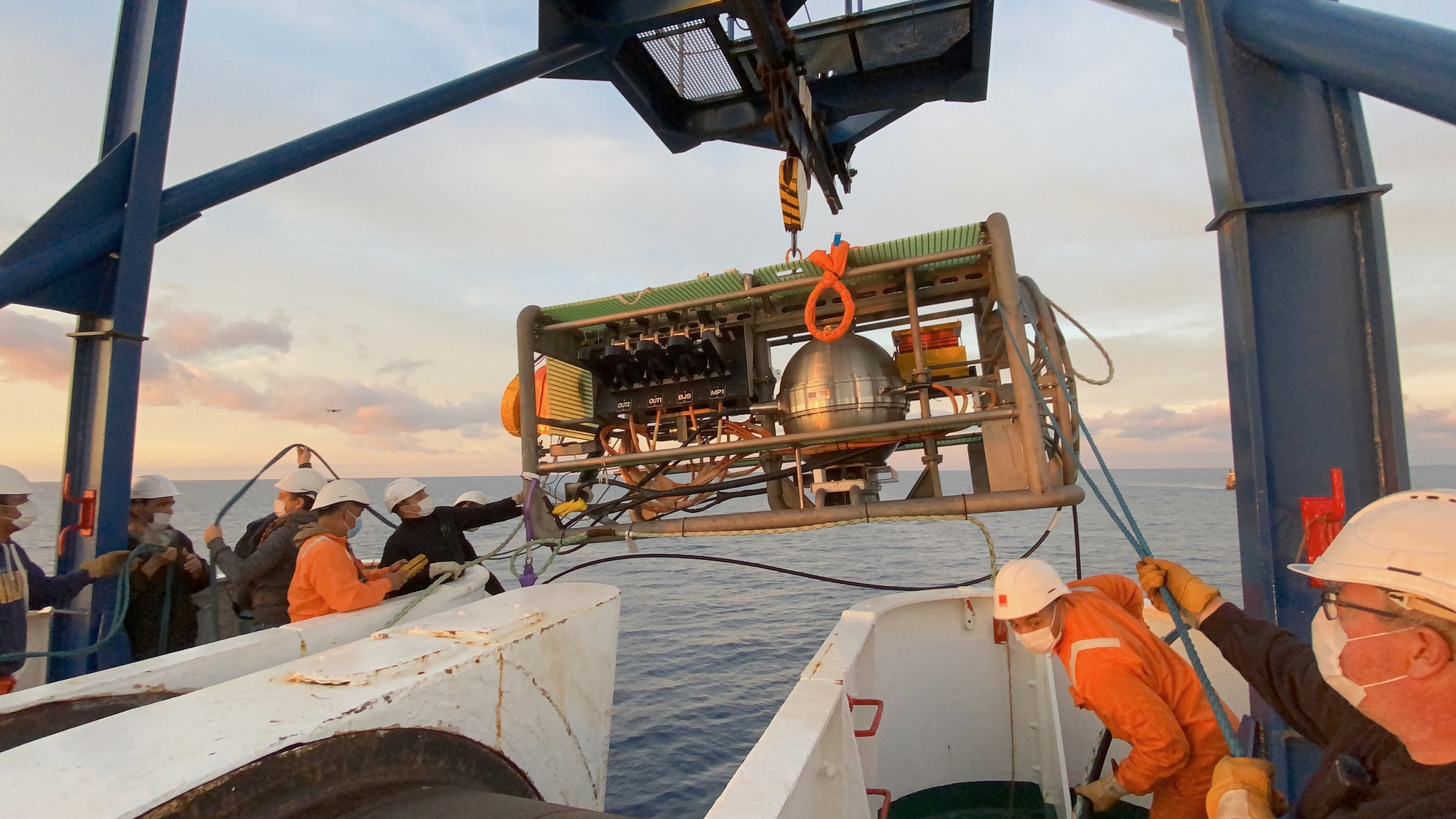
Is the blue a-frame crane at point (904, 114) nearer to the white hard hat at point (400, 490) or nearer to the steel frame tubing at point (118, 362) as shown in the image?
the steel frame tubing at point (118, 362)

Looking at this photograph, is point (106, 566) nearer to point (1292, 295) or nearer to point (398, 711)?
point (398, 711)

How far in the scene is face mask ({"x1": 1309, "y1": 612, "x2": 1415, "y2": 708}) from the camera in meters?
1.55

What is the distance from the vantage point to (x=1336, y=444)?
2.63 m

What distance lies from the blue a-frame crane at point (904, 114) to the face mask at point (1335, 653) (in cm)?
127

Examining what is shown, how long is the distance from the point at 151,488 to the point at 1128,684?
21.9 ft

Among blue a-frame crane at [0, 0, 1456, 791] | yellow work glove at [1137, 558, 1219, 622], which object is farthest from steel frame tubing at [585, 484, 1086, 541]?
blue a-frame crane at [0, 0, 1456, 791]

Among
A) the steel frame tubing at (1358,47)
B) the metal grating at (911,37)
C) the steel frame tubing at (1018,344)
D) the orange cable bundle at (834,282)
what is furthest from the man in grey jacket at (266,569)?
the metal grating at (911,37)

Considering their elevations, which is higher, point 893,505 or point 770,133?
point 770,133

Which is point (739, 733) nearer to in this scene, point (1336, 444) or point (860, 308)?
point (860, 308)

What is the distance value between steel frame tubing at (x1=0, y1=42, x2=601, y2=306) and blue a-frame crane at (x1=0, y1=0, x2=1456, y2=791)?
0.02m

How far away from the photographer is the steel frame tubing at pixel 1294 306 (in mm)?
2600

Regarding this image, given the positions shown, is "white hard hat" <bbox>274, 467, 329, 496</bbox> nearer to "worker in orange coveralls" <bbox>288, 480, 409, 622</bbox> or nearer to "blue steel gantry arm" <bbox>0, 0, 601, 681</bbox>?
"blue steel gantry arm" <bbox>0, 0, 601, 681</bbox>

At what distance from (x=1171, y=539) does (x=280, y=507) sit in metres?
27.8

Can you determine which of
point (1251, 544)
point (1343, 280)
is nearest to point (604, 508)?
point (1251, 544)
